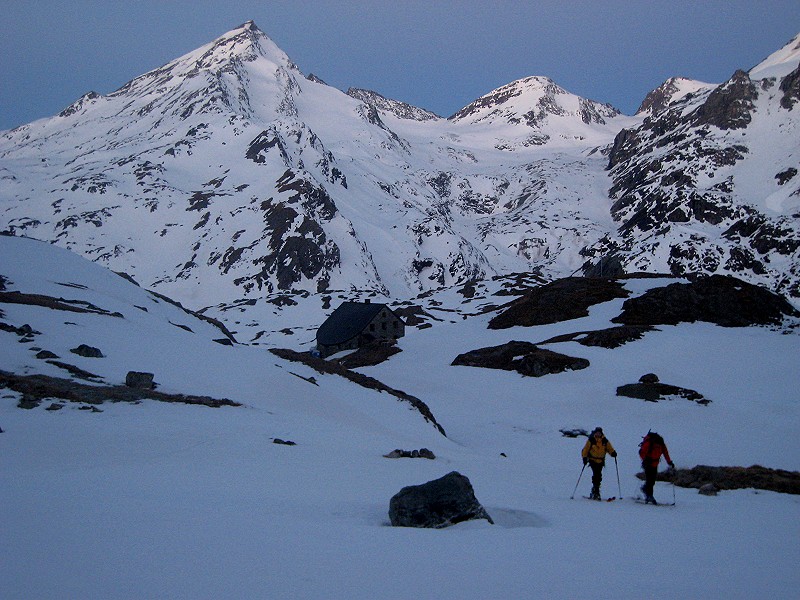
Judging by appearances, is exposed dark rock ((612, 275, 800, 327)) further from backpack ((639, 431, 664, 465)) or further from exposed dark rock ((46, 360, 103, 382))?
exposed dark rock ((46, 360, 103, 382))

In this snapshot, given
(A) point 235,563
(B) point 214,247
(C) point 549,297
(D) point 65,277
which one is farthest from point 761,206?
(A) point 235,563

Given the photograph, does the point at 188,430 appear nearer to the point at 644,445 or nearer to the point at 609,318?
the point at 644,445

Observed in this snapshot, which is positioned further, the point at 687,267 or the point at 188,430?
the point at 687,267

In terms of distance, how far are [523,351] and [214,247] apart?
121 m

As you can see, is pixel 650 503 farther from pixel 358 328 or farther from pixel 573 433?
pixel 358 328

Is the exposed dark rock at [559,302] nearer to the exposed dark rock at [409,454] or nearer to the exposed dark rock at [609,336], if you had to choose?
the exposed dark rock at [609,336]

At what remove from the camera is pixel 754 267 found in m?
132

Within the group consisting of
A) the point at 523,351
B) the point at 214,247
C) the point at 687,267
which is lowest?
→ the point at 523,351

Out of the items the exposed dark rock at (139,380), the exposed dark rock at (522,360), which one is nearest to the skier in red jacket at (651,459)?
the exposed dark rock at (139,380)

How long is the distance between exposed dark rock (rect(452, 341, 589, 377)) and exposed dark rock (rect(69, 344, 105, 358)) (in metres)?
26.9

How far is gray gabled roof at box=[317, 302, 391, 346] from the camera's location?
6750 cm

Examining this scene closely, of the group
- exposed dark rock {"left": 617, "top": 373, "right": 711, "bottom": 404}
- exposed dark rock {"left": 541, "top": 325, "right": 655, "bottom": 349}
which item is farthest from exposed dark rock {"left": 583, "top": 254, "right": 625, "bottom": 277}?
exposed dark rock {"left": 617, "top": 373, "right": 711, "bottom": 404}

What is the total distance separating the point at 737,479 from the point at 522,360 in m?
24.9

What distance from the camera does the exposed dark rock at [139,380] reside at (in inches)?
747
